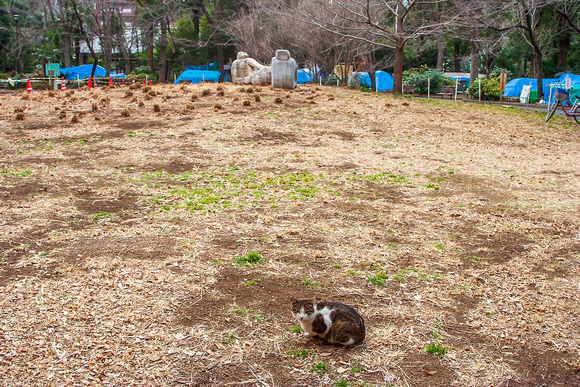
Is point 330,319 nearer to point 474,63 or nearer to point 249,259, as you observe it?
point 249,259

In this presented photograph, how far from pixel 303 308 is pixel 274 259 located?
1.50 m

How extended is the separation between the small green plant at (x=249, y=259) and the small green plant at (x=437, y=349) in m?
1.94

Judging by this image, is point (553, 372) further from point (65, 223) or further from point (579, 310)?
point (65, 223)

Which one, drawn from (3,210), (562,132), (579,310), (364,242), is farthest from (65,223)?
(562,132)

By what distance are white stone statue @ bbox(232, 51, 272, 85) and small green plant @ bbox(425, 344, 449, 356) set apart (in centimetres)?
1532

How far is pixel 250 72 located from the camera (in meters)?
19.1

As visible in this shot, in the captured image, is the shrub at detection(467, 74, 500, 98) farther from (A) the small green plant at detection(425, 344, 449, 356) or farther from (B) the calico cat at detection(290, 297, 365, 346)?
(B) the calico cat at detection(290, 297, 365, 346)

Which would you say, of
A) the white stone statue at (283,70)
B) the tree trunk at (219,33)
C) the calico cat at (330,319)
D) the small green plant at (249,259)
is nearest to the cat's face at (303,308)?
the calico cat at (330,319)

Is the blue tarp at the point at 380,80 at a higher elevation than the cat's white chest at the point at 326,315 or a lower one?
higher

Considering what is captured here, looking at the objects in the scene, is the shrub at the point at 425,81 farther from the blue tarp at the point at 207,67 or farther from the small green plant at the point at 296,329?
the small green plant at the point at 296,329

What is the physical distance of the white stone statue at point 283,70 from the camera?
674 inches

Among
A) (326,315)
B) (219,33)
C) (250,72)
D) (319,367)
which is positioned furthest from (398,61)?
(219,33)

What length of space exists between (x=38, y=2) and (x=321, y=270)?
4501 centimetres

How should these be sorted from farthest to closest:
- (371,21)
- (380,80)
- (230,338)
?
(380,80) → (371,21) → (230,338)
